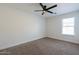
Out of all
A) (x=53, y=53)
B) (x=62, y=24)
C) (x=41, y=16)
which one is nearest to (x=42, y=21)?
(x=41, y=16)

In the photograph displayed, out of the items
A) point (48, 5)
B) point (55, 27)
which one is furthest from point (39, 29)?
point (48, 5)

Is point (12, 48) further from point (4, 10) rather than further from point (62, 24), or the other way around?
point (62, 24)

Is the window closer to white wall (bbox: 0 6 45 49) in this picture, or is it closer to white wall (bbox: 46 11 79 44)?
white wall (bbox: 46 11 79 44)

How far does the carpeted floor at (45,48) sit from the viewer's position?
1350 millimetres

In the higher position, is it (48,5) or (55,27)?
(48,5)

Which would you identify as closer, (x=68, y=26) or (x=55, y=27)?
(x=68, y=26)

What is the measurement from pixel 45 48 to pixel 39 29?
391 millimetres

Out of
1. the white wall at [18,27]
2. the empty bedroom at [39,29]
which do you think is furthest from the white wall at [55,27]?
the white wall at [18,27]

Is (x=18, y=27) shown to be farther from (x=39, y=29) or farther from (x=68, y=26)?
(x=68, y=26)

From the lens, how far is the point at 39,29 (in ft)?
4.98

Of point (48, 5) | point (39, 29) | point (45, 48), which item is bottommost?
point (45, 48)

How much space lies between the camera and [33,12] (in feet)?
4.70

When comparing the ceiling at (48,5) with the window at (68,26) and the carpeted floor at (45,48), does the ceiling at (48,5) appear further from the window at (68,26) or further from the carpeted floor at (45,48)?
the carpeted floor at (45,48)

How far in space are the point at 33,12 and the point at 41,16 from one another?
0.18 m
